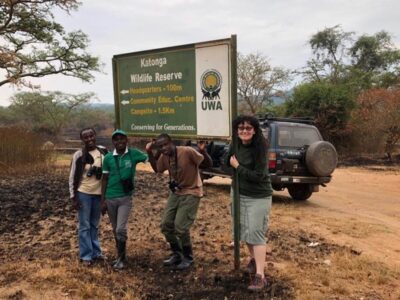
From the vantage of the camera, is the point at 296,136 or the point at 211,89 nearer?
the point at 211,89

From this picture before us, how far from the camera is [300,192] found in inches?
443

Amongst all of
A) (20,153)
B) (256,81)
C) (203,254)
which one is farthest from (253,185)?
(256,81)

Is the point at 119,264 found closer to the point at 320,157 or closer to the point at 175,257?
the point at 175,257

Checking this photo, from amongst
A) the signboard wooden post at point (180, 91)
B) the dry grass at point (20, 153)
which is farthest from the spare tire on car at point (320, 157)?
the dry grass at point (20, 153)

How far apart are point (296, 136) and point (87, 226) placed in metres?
6.18

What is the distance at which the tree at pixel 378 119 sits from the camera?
774 inches

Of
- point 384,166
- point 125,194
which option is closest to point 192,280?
point 125,194

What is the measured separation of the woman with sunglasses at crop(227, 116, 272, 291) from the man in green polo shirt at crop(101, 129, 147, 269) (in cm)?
120

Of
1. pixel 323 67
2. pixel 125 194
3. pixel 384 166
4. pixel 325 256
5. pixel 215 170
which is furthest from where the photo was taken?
pixel 323 67

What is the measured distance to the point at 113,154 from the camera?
524 cm

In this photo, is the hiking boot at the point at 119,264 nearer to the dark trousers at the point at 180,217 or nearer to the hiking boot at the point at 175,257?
the hiking boot at the point at 175,257

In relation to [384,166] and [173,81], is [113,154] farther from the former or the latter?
[384,166]

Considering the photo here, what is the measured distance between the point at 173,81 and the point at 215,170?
655 centimetres

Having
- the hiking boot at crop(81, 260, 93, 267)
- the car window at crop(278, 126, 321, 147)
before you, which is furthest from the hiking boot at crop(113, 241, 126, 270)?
the car window at crop(278, 126, 321, 147)
